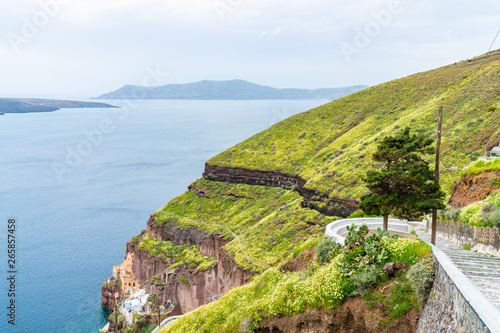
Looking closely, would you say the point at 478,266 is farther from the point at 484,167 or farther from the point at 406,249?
the point at 484,167

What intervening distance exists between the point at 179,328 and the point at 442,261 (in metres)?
15.7

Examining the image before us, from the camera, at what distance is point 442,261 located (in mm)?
11961

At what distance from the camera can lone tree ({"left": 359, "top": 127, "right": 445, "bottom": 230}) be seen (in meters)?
17.2

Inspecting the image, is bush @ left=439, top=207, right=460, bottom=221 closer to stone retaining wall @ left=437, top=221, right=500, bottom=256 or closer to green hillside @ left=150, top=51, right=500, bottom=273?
stone retaining wall @ left=437, top=221, right=500, bottom=256

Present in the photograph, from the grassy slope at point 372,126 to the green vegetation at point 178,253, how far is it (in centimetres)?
1801

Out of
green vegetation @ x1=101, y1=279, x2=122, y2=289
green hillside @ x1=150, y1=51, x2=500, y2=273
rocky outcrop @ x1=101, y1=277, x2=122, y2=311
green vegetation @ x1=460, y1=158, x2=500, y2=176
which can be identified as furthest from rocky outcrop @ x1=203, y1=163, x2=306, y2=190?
green vegetation @ x1=460, y1=158, x2=500, y2=176

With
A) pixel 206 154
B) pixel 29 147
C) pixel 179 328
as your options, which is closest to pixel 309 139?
pixel 179 328

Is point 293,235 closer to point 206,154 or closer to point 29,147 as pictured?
point 206,154

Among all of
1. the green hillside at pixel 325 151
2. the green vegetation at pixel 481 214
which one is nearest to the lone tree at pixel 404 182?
the green vegetation at pixel 481 214

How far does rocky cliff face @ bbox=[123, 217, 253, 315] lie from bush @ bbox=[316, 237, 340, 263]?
74.2 feet

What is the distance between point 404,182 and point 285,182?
44.8 metres

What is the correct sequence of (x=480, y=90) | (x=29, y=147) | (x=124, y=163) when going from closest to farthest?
(x=480, y=90), (x=124, y=163), (x=29, y=147)

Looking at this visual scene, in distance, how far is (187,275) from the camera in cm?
5175

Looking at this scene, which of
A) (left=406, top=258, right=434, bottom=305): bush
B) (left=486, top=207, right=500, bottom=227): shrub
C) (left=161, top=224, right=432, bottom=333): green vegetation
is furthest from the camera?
(left=486, top=207, right=500, bottom=227): shrub
